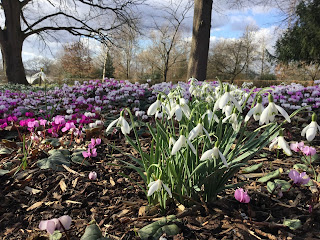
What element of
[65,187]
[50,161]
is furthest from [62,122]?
[65,187]

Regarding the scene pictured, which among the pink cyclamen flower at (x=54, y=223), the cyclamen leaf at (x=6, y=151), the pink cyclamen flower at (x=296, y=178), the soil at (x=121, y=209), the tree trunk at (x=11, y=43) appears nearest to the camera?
the pink cyclamen flower at (x=54, y=223)

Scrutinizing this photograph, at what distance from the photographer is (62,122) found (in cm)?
285

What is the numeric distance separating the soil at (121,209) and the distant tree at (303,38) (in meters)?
20.4

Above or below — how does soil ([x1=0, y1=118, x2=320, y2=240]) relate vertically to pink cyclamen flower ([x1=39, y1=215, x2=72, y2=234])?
below

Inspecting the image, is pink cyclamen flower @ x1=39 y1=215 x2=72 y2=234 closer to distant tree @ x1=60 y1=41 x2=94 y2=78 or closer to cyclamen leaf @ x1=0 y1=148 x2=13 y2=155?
cyclamen leaf @ x1=0 y1=148 x2=13 y2=155

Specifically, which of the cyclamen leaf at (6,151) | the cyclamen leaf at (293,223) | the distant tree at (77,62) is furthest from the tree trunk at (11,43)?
the distant tree at (77,62)

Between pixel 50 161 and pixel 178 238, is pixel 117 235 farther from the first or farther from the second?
pixel 50 161

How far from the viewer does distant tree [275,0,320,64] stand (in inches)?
733

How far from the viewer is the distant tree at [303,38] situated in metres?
18.6

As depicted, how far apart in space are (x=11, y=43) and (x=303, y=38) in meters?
20.3

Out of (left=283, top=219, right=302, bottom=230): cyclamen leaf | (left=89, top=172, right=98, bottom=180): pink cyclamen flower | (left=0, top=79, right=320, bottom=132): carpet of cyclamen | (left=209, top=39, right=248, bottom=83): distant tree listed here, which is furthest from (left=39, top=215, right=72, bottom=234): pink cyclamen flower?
(left=209, top=39, right=248, bottom=83): distant tree

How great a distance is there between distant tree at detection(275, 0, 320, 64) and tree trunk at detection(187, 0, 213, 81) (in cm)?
1463

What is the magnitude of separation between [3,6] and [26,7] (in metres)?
2.14

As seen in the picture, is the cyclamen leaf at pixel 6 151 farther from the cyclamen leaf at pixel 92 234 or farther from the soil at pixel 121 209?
the cyclamen leaf at pixel 92 234
